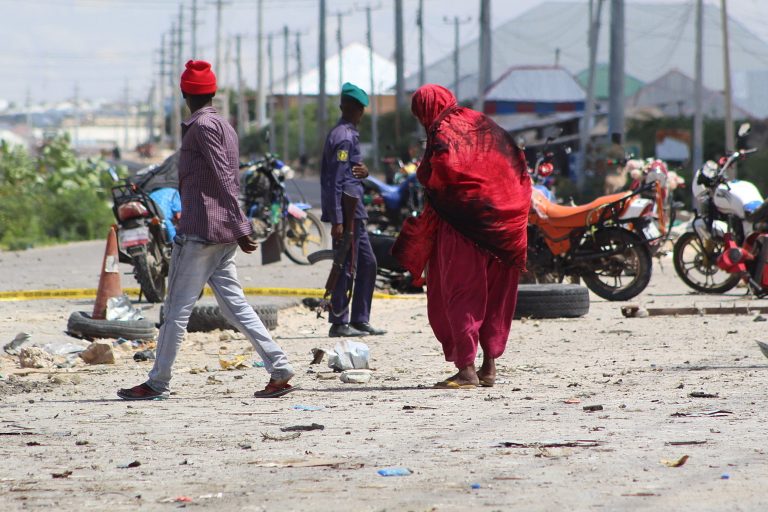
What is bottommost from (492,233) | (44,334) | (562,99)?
(44,334)

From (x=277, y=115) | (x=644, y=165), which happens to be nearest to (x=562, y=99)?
(x=277, y=115)

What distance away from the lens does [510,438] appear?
6410 millimetres

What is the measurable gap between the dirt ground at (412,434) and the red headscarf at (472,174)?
2.89 ft

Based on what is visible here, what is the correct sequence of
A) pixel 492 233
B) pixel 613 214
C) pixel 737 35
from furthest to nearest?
1. pixel 737 35
2. pixel 613 214
3. pixel 492 233

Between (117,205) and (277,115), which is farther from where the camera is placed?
(277,115)

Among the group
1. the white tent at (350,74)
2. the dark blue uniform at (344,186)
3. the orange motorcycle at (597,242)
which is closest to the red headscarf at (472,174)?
the dark blue uniform at (344,186)

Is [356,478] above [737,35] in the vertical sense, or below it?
below

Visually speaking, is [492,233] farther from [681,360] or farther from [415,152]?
[415,152]

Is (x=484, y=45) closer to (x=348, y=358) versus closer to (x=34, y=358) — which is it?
(x=34, y=358)

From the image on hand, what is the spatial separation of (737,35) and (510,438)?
89033 millimetres

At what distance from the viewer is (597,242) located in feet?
46.2

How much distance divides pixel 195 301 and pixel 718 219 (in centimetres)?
776

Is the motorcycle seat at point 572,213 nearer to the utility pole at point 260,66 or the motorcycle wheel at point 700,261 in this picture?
the motorcycle wheel at point 700,261

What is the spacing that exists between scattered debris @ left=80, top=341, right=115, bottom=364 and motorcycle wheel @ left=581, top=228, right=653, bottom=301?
18.1ft
